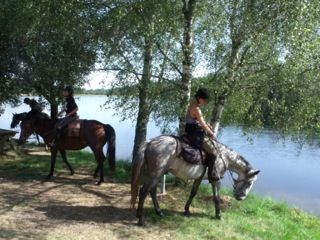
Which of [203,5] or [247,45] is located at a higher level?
[203,5]

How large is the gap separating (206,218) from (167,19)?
4.23 meters

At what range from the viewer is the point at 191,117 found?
827cm

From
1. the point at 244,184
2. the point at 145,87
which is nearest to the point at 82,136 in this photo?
the point at 145,87

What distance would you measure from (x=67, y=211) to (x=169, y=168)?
2.02 meters

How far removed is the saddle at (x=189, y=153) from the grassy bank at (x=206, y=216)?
1.10 meters

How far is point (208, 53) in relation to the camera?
10148 mm

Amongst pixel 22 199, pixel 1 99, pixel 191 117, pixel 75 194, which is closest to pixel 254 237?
pixel 191 117

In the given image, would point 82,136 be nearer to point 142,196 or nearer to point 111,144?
point 111,144

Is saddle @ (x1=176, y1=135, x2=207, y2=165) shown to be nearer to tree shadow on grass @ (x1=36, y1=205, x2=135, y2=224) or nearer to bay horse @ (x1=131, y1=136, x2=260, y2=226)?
bay horse @ (x1=131, y1=136, x2=260, y2=226)

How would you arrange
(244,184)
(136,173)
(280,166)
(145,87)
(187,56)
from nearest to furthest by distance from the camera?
(136,173) < (244,184) < (187,56) < (145,87) < (280,166)

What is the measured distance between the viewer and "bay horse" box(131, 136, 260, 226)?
7.95 m

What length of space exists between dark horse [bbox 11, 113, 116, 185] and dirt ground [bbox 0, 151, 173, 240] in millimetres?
639

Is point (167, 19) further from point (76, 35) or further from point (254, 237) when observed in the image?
point (254, 237)

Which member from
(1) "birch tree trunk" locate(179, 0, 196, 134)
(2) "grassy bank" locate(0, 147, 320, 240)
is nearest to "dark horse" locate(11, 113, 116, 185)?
(2) "grassy bank" locate(0, 147, 320, 240)
